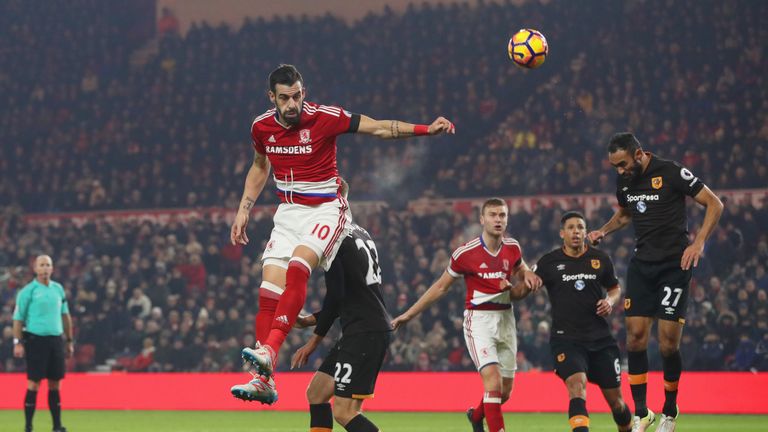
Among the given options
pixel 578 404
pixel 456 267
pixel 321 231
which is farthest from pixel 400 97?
pixel 321 231

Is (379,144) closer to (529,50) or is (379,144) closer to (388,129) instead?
A: (529,50)

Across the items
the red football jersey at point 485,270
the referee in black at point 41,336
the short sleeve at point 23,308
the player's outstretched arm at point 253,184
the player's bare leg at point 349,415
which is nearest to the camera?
the player's bare leg at point 349,415

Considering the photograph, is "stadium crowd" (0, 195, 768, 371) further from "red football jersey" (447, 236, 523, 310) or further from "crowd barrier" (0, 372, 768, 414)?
"red football jersey" (447, 236, 523, 310)

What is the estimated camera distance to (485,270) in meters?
9.15

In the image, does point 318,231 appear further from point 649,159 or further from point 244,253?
point 244,253

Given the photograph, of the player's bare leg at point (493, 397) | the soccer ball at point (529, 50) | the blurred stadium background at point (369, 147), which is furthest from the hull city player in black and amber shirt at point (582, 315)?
the blurred stadium background at point (369, 147)

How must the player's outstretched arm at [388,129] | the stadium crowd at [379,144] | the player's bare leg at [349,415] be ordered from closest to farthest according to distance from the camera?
the player's bare leg at [349,415] < the player's outstretched arm at [388,129] < the stadium crowd at [379,144]

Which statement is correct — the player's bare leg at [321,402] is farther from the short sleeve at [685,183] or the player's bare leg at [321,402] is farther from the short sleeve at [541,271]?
the short sleeve at [685,183]

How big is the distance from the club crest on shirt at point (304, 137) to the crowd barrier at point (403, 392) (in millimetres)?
8961

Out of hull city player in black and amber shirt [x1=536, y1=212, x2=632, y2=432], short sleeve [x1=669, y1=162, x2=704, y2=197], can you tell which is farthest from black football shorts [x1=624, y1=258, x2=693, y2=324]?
A: short sleeve [x1=669, y1=162, x2=704, y2=197]

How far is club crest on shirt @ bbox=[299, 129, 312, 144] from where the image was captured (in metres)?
7.25

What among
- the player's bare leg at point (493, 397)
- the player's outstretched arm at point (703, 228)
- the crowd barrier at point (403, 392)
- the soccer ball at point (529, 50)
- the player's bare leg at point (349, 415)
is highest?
the soccer ball at point (529, 50)

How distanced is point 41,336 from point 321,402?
6446 mm

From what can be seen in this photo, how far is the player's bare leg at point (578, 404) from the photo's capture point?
7984 millimetres
